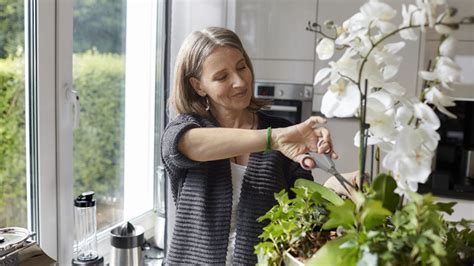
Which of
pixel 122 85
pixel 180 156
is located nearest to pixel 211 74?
pixel 180 156

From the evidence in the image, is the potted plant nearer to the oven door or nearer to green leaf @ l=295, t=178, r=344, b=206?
green leaf @ l=295, t=178, r=344, b=206

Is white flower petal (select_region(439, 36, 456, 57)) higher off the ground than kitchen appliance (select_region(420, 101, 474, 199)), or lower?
higher

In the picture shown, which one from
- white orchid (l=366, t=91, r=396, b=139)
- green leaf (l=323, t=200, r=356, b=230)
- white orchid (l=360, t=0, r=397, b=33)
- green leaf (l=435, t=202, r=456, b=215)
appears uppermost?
white orchid (l=360, t=0, r=397, b=33)

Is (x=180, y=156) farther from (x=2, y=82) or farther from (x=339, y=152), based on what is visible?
(x=339, y=152)

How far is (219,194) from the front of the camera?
3.49 ft

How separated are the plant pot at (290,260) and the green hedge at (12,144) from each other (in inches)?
31.4

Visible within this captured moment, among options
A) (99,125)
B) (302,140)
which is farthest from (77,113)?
(302,140)

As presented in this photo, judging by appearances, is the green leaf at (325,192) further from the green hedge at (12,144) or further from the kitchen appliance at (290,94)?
the kitchen appliance at (290,94)

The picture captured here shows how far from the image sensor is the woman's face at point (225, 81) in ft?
3.44

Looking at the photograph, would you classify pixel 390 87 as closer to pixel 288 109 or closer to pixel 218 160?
pixel 218 160

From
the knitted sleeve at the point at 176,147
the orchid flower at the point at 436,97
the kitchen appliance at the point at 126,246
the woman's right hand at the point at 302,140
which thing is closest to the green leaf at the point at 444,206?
the orchid flower at the point at 436,97

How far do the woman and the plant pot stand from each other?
44 cm

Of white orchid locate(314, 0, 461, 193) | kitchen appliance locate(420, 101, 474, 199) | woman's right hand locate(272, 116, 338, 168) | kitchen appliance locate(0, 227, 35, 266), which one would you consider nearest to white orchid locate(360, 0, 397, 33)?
white orchid locate(314, 0, 461, 193)

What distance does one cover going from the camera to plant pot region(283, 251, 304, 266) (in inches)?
22.4
